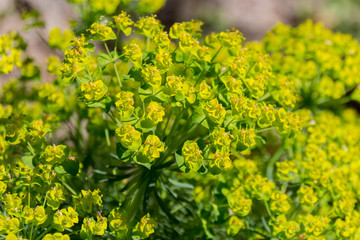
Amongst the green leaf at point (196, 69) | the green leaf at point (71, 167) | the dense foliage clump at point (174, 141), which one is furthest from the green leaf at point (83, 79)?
the green leaf at point (196, 69)

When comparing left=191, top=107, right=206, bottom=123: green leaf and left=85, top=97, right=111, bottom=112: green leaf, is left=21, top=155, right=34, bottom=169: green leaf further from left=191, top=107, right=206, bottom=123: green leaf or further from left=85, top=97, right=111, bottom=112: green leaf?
left=191, top=107, right=206, bottom=123: green leaf

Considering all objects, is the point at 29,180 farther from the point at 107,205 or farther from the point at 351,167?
the point at 351,167

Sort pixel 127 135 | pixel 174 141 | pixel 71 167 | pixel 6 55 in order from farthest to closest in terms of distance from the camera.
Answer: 1. pixel 6 55
2. pixel 174 141
3. pixel 71 167
4. pixel 127 135

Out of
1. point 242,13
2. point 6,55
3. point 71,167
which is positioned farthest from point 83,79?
point 242,13

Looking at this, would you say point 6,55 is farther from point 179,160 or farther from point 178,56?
point 179,160

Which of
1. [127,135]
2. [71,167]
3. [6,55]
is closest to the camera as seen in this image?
[127,135]

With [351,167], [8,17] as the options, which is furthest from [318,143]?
[8,17]

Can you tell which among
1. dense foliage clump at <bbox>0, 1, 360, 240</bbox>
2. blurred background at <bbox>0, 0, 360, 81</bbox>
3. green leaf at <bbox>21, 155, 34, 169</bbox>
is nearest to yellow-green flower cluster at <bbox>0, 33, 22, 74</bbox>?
dense foliage clump at <bbox>0, 1, 360, 240</bbox>

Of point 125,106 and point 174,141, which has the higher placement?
point 125,106

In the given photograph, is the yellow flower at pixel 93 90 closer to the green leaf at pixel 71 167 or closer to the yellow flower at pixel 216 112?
the green leaf at pixel 71 167
